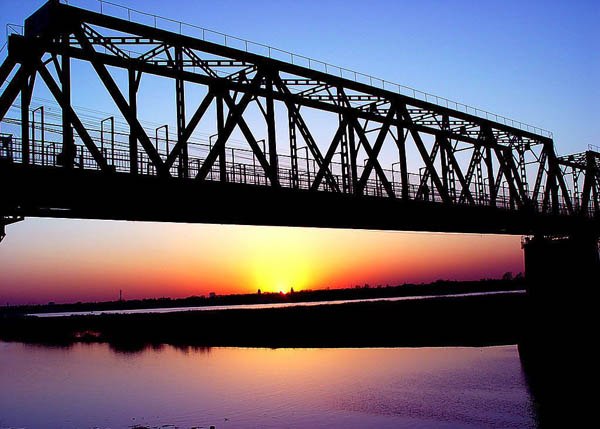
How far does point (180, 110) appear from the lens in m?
29.2

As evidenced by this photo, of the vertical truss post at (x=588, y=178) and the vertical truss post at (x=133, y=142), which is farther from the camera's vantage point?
the vertical truss post at (x=588, y=178)

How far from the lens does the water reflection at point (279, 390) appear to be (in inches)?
1061

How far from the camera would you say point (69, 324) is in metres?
101

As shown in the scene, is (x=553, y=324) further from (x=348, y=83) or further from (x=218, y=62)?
(x=218, y=62)

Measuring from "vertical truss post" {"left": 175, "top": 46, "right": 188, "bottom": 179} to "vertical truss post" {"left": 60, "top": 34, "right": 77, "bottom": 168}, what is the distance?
489cm

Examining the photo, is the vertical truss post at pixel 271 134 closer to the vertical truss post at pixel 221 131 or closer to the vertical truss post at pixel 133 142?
the vertical truss post at pixel 221 131

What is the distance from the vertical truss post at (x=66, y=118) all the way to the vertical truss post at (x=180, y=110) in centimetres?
489

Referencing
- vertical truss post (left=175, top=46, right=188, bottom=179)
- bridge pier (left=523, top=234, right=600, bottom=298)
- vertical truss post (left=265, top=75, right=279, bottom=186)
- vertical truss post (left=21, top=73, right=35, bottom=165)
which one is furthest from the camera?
bridge pier (left=523, top=234, right=600, bottom=298)

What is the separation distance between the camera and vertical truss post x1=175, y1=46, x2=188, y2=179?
29.0m

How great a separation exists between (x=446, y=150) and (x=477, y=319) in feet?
61.0

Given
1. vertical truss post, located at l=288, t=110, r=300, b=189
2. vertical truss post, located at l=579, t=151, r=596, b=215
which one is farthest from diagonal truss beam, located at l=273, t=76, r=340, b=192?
vertical truss post, located at l=579, t=151, r=596, b=215

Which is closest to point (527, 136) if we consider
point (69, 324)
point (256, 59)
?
point (256, 59)

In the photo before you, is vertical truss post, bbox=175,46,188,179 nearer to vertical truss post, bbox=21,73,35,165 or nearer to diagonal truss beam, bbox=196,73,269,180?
diagonal truss beam, bbox=196,73,269,180

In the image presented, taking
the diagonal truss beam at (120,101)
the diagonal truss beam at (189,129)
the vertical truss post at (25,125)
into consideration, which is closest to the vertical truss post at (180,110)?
the diagonal truss beam at (189,129)
